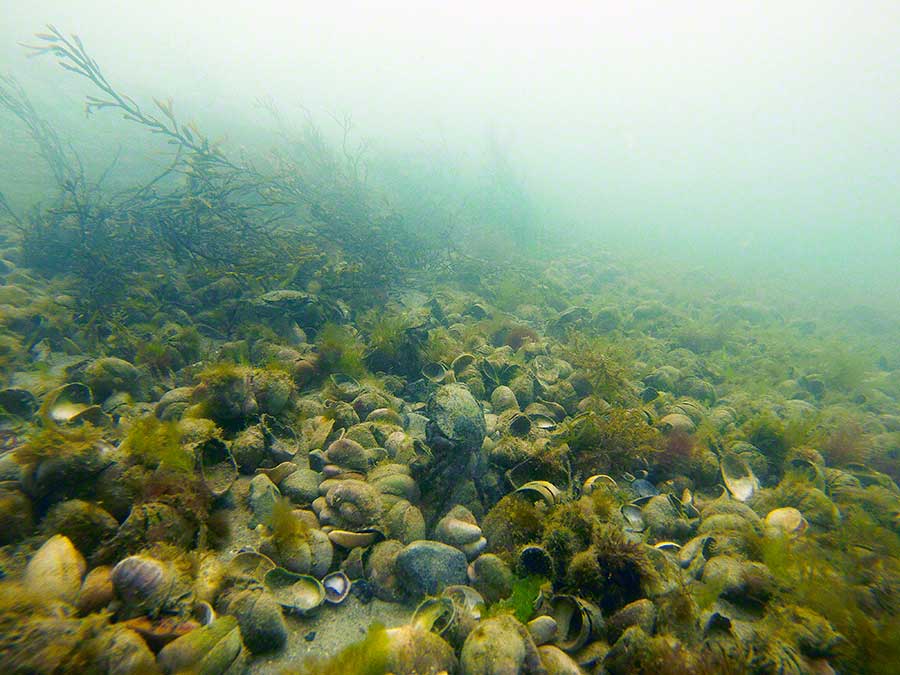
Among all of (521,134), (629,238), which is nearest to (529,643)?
(629,238)

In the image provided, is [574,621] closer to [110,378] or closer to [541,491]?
[541,491]

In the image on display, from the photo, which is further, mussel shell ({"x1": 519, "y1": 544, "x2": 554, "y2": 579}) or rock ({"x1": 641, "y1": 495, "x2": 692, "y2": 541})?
rock ({"x1": 641, "y1": 495, "x2": 692, "y2": 541})

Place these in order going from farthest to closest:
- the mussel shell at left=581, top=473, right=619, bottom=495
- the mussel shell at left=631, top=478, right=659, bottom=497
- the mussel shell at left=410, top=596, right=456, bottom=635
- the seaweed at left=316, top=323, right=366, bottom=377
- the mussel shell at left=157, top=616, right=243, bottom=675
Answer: the seaweed at left=316, top=323, right=366, bottom=377 < the mussel shell at left=631, top=478, right=659, bottom=497 < the mussel shell at left=581, top=473, right=619, bottom=495 < the mussel shell at left=410, top=596, right=456, bottom=635 < the mussel shell at left=157, top=616, right=243, bottom=675

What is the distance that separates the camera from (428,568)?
8.61 ft

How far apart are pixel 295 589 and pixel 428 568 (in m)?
0.97

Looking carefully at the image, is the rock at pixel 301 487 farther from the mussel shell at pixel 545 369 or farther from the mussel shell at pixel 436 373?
the mussel shell at pixel 545 369

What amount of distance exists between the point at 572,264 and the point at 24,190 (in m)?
26.0

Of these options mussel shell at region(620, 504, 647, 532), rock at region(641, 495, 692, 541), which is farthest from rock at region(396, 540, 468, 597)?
rock at region(641, 495, 692, 541)

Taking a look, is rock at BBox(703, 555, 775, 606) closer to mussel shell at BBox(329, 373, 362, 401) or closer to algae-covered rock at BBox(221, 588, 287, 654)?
algae-covered rock at BBox(221, 588, 287, 654)

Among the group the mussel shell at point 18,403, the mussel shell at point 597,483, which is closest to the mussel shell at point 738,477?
the mussel shell at point 597,483

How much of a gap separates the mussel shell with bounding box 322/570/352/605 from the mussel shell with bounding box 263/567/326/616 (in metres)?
0.06

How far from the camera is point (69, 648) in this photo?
5.29ft

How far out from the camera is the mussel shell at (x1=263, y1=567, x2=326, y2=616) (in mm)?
2457

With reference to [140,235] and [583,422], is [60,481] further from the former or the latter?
[140,235]
